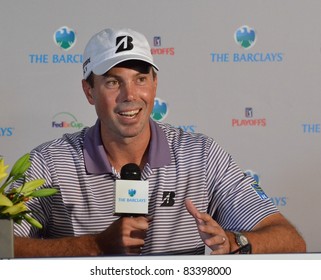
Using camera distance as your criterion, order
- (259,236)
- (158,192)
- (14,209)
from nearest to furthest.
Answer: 1. (14,209)
2. (259,236)
3. (158,192)

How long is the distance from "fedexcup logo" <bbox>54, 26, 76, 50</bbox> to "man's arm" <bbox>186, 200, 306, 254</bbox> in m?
1.99

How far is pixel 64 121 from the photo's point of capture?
365cm

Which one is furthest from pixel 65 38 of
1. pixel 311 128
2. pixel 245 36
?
pixel 311 128

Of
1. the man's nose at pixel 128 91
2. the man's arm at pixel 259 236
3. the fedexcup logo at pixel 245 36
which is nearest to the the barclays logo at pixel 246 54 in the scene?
the fedexcup logo at pixel 245 36

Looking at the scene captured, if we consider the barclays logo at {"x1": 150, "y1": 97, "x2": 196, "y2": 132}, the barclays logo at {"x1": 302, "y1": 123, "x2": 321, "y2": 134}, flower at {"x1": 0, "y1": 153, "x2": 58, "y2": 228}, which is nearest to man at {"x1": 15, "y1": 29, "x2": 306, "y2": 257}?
flower at {"x1": 0, "y1": 153, "x2": 58, "y2": 228}

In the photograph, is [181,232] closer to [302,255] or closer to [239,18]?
[302,255]

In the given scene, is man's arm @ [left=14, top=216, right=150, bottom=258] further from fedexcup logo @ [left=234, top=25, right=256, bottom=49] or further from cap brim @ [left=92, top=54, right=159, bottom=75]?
fedexcup logo @ [left=234, top=25, right=256, bottom=49]

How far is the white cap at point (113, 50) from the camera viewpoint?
204 cm

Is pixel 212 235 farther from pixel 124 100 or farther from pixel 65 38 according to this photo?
pixel 65 38

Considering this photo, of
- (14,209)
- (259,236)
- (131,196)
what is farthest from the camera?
(259,236)

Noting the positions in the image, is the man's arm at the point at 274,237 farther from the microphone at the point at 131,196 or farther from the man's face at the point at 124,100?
the man's face at the point at 124,100

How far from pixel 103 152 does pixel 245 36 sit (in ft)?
5.86

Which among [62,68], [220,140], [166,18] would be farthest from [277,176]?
[62,68]
